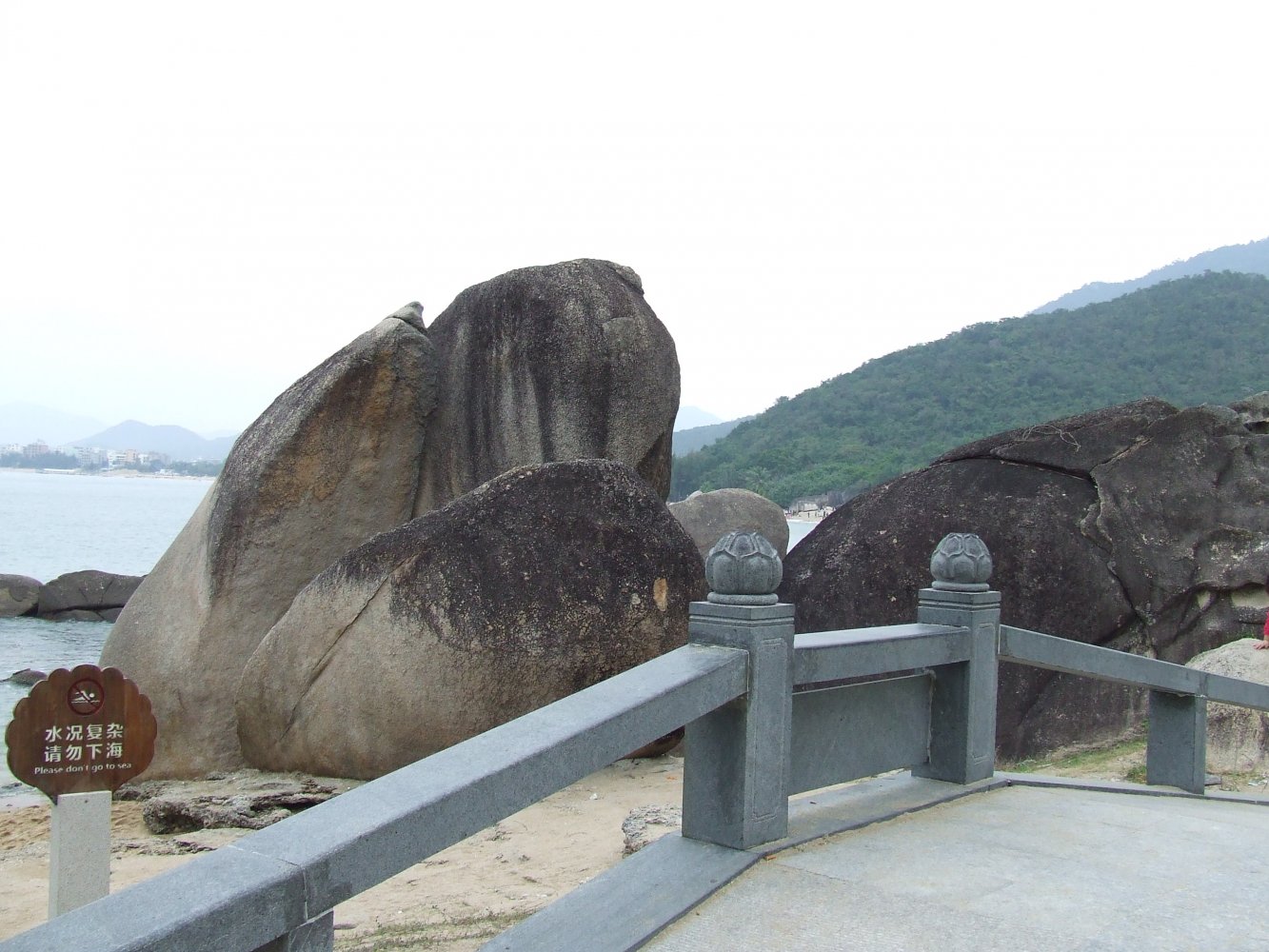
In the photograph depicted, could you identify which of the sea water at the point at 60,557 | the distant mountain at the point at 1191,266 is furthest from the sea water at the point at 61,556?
the distant mountain at the point at 1191,266

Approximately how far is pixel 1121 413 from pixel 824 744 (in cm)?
563

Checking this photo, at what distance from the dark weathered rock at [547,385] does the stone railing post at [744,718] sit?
21.1 feet

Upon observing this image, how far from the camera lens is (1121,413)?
842 centimetres

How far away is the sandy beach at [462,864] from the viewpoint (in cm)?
471

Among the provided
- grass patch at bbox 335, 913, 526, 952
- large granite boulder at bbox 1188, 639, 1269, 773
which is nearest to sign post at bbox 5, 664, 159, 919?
grass patch at bbox 335, 913, 526, 952

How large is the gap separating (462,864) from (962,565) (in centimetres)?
297

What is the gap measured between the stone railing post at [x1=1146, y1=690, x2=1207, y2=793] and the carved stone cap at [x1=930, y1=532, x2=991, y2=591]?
1435 mm

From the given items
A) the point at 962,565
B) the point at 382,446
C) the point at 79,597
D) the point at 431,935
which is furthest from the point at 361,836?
the point at 79,597

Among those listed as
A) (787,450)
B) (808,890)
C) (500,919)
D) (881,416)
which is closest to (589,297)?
(500,919)

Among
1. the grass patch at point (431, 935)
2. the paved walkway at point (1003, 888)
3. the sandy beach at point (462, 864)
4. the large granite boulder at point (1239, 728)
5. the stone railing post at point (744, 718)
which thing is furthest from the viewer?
the large granite boulder at point (1239, 728)

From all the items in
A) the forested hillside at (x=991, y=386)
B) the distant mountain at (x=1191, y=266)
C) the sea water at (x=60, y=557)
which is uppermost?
the distant mountain at (x=1191, y=266)

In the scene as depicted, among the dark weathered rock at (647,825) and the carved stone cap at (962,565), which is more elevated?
the carved stone cap at (962,565)

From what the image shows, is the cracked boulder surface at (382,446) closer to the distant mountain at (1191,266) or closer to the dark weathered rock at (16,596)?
the dark weathered rock at (16,596)

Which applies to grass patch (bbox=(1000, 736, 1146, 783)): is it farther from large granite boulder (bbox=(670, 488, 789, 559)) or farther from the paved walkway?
large granite boulder (bbox=(670, 488, 789, 559))
